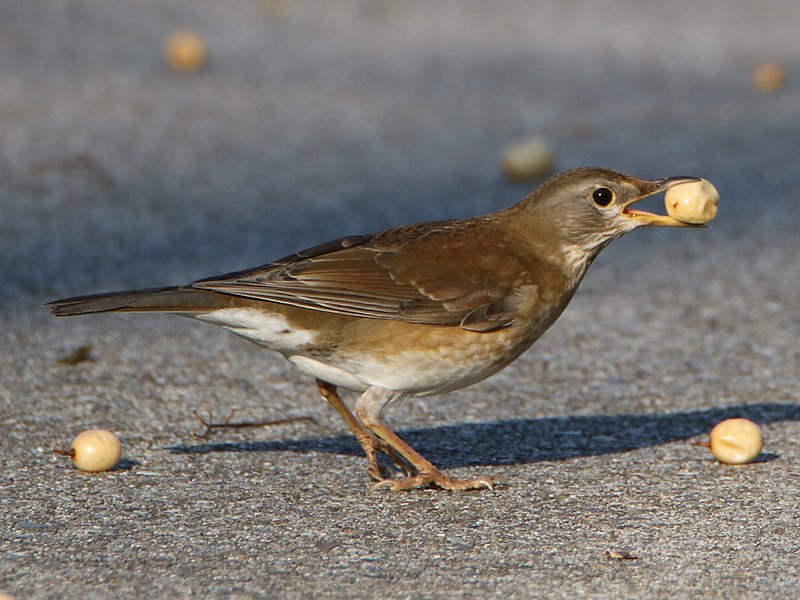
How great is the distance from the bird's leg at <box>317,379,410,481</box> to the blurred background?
6.87 feet

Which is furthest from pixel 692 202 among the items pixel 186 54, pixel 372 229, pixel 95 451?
pixel 186 54

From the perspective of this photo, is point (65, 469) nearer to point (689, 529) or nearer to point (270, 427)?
point (270, 427)

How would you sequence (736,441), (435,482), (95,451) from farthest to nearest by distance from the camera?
(736,441), (435,482), (95,451)

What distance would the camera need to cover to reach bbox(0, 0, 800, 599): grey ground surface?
13.7ft

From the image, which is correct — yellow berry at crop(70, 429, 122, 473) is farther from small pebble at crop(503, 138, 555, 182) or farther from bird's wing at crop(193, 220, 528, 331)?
small pebble at crop(503, 138, 555, 182)

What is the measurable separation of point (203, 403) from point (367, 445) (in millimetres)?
987

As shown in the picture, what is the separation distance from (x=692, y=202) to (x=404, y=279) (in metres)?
1.22

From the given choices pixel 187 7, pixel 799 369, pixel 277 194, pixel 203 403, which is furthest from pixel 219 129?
pixel 799 369

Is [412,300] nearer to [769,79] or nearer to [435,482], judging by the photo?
[435,482]

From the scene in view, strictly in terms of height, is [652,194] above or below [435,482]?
above

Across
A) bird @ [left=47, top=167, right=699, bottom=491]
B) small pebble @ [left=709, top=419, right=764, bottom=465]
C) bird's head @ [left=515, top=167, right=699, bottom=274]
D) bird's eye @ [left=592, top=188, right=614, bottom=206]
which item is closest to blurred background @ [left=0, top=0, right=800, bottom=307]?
bird @ [left=47, top=167, right=699, bottom=491]

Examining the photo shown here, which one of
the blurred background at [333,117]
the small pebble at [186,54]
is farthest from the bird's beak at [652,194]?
the small pebble at [186,54]

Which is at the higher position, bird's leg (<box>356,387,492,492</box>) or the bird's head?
the bird's head

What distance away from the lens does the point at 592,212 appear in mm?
5281
